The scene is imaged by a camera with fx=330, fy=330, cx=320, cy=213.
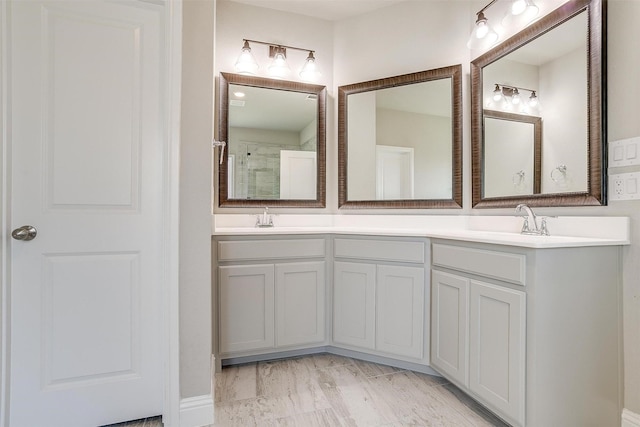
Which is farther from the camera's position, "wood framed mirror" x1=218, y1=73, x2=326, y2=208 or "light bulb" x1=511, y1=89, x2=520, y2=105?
"wood framed mirror" x1=218, y1=73, x2=326, y2=208

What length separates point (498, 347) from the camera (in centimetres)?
148

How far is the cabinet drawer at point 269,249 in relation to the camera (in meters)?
2.04

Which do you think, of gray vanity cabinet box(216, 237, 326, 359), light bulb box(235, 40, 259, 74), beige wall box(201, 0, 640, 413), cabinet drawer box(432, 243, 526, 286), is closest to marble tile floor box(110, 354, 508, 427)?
gray vanity cabinet box(216, 237, 326, 359)

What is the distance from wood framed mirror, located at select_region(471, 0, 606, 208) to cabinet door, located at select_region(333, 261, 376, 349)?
0.94m

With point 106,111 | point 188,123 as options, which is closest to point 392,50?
point 188,123

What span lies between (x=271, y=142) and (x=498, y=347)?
197 centimetres

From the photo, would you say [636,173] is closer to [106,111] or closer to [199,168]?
[199,168]

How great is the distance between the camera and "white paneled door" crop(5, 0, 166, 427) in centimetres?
141

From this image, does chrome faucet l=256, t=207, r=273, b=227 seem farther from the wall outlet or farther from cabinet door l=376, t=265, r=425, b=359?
the wall outlet

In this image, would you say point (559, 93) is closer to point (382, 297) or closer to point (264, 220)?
point (382, 297)

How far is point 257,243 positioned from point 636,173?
1895 millimetres

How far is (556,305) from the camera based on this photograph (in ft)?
4.39

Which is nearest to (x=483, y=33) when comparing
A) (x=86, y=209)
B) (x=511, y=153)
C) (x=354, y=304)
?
(x=511, y=153)

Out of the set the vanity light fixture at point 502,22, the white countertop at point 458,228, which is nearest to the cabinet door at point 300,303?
the white countertop at point 458,228
